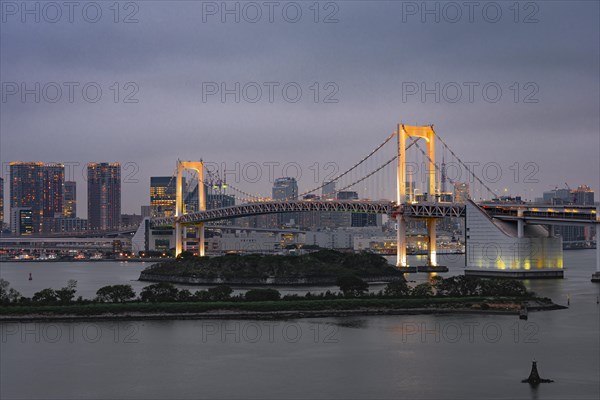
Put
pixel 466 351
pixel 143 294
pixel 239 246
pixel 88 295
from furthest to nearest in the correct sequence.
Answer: pixel 239 246 → pixel 88 295 → pixel 143 294 → pixel 466 351

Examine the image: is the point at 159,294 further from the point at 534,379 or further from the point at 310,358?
the point at 534,379

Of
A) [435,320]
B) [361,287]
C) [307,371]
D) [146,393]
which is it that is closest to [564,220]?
[361,287]

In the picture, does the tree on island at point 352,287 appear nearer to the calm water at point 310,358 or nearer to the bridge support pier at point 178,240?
the calm water at point 310,358

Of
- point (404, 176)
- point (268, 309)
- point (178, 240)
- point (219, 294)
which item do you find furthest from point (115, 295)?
point (178, 240)

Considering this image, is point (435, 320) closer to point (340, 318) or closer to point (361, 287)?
point (340, 318)

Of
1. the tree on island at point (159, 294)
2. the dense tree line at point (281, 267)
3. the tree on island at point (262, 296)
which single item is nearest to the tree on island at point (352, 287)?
the tree on island at point (262, 296)

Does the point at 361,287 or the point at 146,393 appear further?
the point at 361,287

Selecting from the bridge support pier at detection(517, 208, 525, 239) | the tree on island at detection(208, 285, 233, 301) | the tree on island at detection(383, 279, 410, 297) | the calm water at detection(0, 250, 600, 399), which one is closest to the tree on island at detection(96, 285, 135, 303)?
the tree on island at detection(208, 285, 233, 301)
